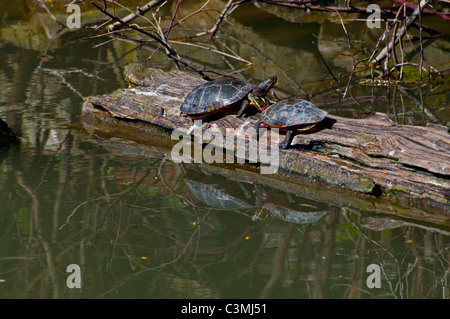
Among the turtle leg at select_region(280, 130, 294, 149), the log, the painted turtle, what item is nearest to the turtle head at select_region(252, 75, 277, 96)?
the painted turtle

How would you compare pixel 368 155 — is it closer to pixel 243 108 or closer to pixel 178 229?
pixel 243 108

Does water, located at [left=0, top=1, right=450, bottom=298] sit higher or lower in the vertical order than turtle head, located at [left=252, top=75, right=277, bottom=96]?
lower

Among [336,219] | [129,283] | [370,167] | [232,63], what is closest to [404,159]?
[370,167]

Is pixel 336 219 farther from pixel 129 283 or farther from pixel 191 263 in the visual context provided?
pixel 129 283

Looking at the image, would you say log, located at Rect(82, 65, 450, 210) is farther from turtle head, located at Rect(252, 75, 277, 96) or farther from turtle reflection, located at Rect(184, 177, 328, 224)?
turtle reflection, located at Rect(184, 177, 328, 224)

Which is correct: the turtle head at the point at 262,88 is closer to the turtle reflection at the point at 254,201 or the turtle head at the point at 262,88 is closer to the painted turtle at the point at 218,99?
the painted turtle at the point at 218,99

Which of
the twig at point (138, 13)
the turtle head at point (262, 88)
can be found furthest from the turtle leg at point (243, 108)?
the twig at point (138, 13)

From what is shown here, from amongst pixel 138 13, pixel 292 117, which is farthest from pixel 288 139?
pixel 138 13
